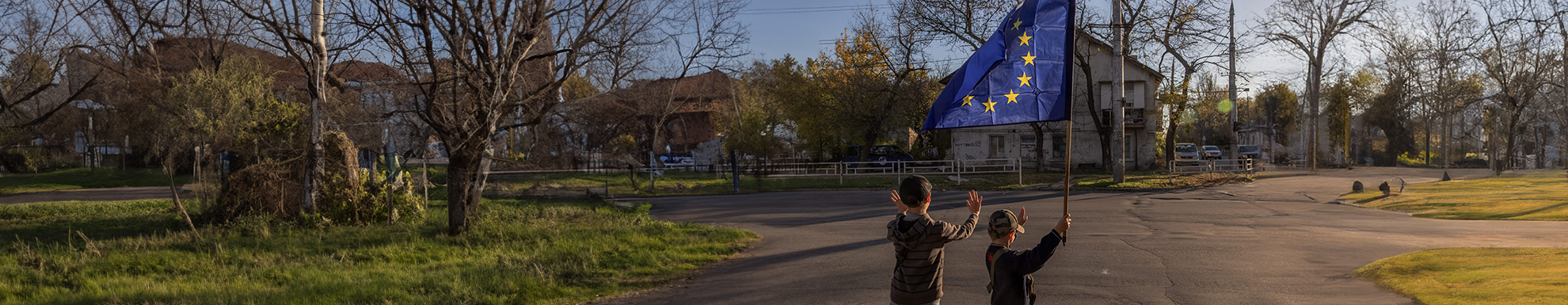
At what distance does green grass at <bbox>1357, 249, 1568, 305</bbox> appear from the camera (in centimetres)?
645

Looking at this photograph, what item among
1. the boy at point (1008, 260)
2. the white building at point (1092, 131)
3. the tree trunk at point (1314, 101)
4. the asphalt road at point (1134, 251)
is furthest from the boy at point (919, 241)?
the tree trunk at point (1314, 101)

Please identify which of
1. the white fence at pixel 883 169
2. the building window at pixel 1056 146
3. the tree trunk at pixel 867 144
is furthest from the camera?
the building window at pixel 1056 146

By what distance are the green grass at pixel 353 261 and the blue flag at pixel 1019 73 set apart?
12.3ft

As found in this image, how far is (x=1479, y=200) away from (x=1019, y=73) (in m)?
17.7

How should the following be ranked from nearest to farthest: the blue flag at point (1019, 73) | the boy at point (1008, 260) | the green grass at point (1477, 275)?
the boy at point (1008, 260), the green grass at point (1477, 275), the blue flag at point (1019, 73)

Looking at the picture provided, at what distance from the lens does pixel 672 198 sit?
2394 cm

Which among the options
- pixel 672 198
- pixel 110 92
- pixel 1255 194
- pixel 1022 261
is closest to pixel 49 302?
pixel 1022 261

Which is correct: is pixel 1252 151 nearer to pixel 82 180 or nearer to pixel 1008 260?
pixel 1008 260

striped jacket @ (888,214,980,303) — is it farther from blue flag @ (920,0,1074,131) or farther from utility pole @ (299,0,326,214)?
utility pole @ (299,0,326,214)

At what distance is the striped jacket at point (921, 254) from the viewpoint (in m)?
4.70

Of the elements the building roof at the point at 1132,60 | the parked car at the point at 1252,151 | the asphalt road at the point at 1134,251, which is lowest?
the asphalt road at the point at 1134,251

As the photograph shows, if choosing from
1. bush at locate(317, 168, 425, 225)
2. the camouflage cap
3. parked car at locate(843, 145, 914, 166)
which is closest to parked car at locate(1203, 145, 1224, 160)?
parked car at locate(843, 145, 914, 166)

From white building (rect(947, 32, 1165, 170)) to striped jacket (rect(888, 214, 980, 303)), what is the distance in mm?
34375

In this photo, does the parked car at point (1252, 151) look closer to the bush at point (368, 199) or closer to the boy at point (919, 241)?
the bush at point (368, 199)
